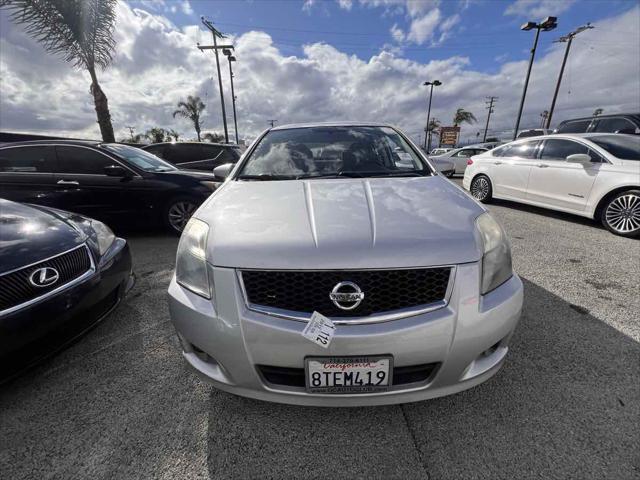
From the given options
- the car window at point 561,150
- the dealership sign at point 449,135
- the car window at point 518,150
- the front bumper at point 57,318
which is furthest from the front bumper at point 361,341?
the dealership sign at point 449,135

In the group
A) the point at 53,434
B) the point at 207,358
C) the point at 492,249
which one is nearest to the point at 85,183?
the point at 53,434

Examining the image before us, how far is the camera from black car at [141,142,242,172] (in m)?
6.81

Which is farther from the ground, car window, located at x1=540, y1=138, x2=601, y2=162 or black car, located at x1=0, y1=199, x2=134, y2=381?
car window, located at x1=540, y1=138, x2=601, y2=162

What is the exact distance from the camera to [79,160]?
4.27 m

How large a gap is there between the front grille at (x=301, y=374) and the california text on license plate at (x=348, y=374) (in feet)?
0.13

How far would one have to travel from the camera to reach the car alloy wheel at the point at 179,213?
174 inches

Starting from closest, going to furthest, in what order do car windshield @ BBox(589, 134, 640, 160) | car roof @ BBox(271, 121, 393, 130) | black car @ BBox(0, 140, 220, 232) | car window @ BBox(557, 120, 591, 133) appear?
car roof @ BBox(271, 121, 393, 130), black car @ BBox(0, 140, 220, 232), car windshield @ BBox(589, 134, 640, 160), car window @ BBox(557, 120, 591, 133)

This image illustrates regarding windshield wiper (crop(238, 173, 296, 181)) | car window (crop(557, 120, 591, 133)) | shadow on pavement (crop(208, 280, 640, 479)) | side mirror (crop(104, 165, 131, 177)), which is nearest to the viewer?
shadow on pavement (crop(208, 280, 640, 479))

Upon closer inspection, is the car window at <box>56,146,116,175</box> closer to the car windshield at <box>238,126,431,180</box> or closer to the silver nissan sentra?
the car windshield at <box>238,126,431,180</box>

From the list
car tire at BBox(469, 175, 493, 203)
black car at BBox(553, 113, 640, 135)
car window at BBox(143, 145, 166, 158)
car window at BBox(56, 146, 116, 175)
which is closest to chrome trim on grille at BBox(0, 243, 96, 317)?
car window at BBox(56, 146, 116, 175)

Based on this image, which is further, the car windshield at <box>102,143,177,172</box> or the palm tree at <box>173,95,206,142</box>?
the palm tree at <box>173,95,206,142</box>

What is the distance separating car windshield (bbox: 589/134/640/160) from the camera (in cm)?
434

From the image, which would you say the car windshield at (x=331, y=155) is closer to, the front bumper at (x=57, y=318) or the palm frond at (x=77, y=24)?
the front bumper at (x=57, y=318)

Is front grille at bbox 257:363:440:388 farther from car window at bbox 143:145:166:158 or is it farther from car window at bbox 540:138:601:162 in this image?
car window at bbox 143:145:166:158
